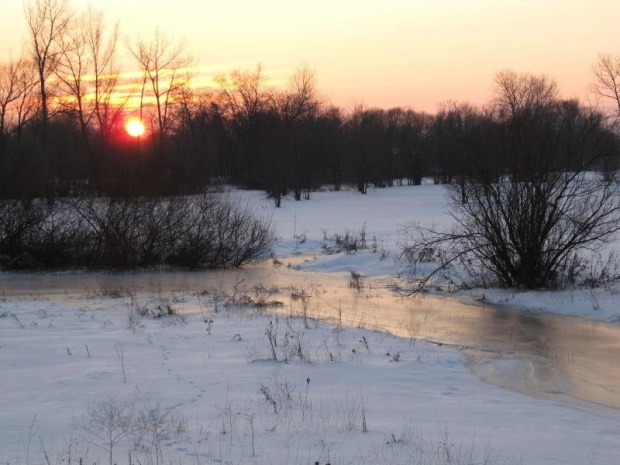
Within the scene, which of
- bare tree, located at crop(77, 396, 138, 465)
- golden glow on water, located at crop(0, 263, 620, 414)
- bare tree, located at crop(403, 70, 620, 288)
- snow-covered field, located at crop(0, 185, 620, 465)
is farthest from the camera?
bare tree, located at crop(403, 70, 620, 288)

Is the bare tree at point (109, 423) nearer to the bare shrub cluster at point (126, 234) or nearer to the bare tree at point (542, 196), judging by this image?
the bare tree at point (542, 196)

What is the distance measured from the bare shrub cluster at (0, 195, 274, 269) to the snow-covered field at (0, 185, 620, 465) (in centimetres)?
1062

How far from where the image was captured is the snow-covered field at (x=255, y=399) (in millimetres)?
5539

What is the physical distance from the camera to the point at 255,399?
7.13m

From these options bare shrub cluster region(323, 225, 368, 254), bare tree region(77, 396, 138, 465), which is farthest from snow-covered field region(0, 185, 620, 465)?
bare shrub cluster region(323, 225, 368, 254)

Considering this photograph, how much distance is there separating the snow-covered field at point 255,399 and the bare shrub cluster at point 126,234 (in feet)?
34.8

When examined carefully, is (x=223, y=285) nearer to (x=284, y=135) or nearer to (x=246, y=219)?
(x=246, y=219)

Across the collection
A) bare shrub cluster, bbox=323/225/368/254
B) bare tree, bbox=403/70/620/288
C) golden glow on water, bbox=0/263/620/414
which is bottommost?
golden glow on water, bbox=0/263/620/414

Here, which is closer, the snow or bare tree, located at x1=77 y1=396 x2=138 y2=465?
the snow

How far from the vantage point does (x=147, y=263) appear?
24141mm

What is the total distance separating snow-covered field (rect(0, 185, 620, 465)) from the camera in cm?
554

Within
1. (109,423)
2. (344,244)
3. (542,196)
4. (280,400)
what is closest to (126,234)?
(344,244)

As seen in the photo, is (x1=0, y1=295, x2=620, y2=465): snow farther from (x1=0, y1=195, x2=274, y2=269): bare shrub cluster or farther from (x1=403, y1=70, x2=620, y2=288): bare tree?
(x1=0, y1=195, x2=274, y2=269): bare shrub cluster

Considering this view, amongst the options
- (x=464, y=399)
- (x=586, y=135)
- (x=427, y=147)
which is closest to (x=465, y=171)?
(x=586, y=135)
